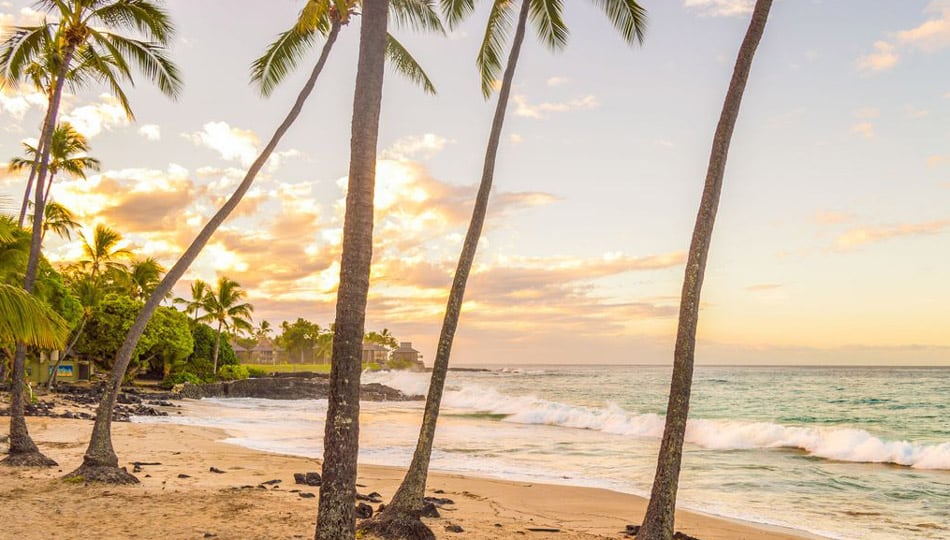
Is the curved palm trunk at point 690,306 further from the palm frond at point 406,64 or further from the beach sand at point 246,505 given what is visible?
the palm frond at point 406,64

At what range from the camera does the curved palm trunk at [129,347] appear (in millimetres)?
10391

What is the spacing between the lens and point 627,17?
36.1ft

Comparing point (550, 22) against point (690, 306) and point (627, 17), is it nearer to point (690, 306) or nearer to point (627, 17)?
point (627, 17)

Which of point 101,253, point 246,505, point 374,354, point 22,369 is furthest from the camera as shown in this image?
point 374,354

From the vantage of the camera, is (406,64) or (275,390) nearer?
(406,64)

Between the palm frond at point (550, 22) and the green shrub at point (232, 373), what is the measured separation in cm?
4594

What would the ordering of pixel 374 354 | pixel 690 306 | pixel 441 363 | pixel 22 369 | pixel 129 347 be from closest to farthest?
1. pixel 690 306
2. pixel 441 363
3. pixel 129 347
4. pixel 22 369
5. pixel 374 354

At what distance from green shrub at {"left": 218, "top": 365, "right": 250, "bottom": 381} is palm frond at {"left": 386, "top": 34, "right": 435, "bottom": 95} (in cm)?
4368

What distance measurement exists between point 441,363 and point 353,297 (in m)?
3.02

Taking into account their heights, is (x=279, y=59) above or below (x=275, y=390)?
above

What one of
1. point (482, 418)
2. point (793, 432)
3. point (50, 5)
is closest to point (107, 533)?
point (50, 5)

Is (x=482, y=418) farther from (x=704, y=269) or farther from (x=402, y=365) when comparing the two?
(x=402, y=365)

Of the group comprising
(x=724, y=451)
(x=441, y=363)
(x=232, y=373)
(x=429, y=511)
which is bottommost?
(x=724, y=451)

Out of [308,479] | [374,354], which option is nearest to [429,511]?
[308,479]
